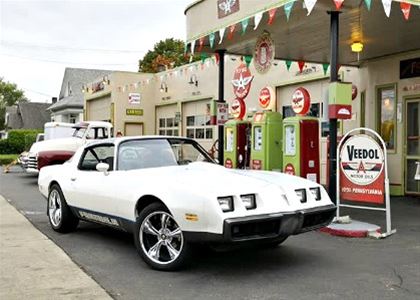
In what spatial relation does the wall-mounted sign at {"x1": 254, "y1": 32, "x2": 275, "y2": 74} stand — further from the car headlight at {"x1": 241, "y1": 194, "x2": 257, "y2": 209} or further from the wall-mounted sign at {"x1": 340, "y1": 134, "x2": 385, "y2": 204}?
the car headlight at {"x1": 241, "y1": 194, "x2": 257, "y2": 209}

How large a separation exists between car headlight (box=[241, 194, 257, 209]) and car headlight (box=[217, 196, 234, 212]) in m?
0.14

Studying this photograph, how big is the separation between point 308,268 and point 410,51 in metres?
8.10

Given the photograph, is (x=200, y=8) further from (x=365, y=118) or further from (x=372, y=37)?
(x=365, y=118)

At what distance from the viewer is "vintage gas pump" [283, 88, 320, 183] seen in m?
9.93

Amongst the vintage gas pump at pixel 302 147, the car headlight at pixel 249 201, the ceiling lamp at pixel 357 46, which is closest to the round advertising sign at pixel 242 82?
the ceiling lamp at pixel 357 46

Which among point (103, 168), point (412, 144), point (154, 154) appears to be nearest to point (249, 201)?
point (154, 154)

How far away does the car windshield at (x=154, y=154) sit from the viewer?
6.75 m

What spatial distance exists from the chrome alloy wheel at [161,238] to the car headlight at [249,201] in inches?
30.6

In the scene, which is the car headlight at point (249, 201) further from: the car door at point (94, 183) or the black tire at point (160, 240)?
the car door at point (94, 183)

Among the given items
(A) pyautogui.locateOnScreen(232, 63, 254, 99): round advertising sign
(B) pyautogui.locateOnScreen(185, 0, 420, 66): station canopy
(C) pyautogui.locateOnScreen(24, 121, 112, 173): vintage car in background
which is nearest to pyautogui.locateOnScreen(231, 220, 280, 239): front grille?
(B) pyautogui.locateOnScreen(185, 0, 420, 66): station canopy

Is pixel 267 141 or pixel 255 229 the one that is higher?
pixel 267 141

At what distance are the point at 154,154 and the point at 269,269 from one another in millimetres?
2145

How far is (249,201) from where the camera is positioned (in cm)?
540

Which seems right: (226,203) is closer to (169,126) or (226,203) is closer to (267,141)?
(267,141)
